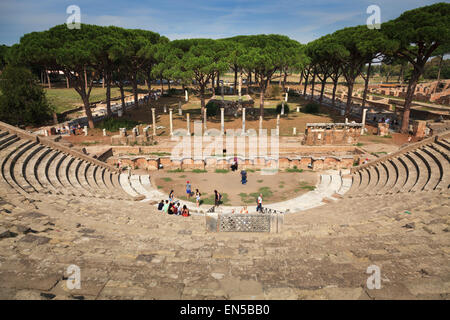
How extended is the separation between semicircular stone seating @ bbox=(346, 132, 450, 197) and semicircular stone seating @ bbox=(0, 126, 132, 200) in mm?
15415

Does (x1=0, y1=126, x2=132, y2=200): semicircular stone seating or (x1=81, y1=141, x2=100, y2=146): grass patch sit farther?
(x1=81, y1=141, x2=100, y2=146): grass patch

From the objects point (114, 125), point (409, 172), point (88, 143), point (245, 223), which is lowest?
point (245, 223)

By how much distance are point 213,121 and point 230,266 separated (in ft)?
102

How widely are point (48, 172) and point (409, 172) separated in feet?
73.6

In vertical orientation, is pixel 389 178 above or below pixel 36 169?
below

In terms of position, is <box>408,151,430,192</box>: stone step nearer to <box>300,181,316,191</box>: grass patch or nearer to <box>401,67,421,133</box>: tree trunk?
<box>300,181,316,191</box>: grass patch

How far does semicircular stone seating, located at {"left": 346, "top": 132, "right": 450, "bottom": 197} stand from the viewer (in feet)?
44.8

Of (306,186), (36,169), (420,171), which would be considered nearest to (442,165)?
(420,171)

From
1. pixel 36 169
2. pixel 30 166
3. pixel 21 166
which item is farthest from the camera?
pixel 36 169

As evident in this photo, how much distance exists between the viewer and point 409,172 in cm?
1600

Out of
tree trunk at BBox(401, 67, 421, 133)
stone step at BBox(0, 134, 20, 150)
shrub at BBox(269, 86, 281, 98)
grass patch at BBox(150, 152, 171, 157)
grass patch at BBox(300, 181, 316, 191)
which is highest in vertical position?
shrub at BBox(269, 86, 281, 98)

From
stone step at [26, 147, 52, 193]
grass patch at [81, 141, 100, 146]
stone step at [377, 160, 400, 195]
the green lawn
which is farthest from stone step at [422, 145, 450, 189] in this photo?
the green lawn

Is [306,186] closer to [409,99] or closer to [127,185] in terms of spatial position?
[127,185]

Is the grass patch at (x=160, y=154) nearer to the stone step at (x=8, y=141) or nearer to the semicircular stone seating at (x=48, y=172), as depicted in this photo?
the semicircular stone seating at (x=48, y=172)
